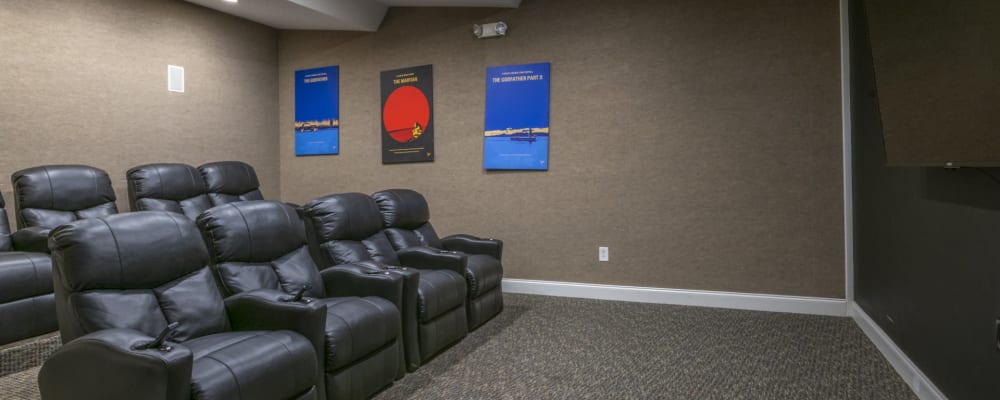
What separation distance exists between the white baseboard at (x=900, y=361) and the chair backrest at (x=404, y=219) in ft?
9.76

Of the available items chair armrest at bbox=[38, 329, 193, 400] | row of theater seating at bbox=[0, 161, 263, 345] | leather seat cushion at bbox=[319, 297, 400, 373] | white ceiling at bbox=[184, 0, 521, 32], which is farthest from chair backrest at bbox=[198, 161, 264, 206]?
chair armrest at bbox=[38, 329, 193, 400]

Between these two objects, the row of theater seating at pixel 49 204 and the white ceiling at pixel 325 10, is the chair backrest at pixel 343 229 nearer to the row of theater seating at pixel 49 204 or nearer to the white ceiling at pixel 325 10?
the row of theater seating at pixel 49 204

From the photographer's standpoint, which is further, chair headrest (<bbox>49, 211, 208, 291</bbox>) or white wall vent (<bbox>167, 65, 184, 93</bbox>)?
white wall vent (<bbox>167, 65, 184, 93</bbox>)

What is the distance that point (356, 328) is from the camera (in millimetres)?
2676

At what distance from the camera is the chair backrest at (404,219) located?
163 inches

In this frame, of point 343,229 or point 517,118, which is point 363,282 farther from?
point 517,118

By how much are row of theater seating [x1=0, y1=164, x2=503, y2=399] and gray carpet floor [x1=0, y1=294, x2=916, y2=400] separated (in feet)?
1.00

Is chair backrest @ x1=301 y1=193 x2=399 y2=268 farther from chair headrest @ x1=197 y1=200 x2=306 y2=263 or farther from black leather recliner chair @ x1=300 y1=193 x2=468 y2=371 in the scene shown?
chair headrest @ x1=197 y1=200 x2=306 y2=263

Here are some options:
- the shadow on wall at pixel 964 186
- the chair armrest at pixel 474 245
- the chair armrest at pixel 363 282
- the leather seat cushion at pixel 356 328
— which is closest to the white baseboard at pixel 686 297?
the chair armrest at pixel 474 245

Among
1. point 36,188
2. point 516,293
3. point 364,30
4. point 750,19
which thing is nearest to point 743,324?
point 516,293

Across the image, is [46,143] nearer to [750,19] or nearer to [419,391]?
[419,391]

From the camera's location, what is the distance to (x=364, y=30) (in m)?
5.86

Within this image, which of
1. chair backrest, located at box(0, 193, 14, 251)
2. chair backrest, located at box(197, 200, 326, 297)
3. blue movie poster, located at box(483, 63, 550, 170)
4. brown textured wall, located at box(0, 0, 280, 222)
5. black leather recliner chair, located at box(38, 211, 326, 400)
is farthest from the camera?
blue movie poster, located at box(483, 63, 550, 170)

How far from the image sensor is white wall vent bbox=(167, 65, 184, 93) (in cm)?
535
